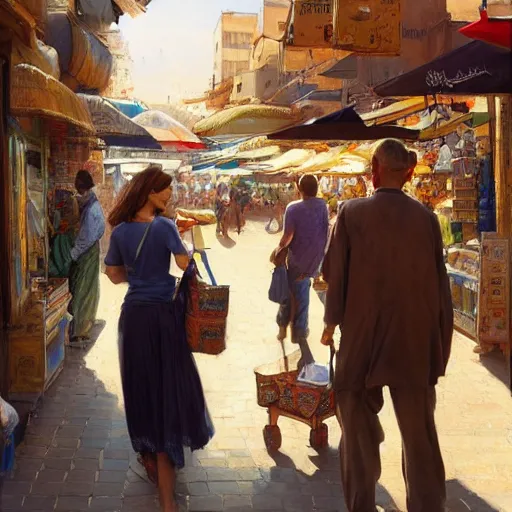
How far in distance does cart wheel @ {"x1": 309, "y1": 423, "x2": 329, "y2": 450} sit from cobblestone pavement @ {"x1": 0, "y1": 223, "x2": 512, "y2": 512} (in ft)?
0.28

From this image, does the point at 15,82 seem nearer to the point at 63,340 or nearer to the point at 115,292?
the point at 63,340

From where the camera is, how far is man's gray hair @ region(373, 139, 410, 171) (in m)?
3.38

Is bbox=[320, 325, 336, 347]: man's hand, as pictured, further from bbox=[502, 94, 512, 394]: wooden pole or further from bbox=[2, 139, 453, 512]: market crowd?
bbox=[502, 94, 512, 394]: wooden pole

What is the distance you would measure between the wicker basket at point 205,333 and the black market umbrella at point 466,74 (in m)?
2.04

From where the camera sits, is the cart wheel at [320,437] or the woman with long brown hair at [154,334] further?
the cart wheel at [320,437]

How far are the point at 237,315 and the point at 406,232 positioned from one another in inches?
269

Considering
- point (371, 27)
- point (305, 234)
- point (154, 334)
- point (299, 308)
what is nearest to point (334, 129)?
point (305, 234)

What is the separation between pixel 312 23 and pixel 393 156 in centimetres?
508

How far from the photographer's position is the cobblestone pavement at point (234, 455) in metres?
4.00

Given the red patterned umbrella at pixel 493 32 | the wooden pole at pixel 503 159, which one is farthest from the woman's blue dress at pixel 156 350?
the wooden pole at pixel 503 159

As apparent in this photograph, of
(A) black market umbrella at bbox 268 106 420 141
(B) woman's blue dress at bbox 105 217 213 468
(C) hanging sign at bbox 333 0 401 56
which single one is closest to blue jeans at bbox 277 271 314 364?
(A) black market umbrella at bbox 268 106 420 141

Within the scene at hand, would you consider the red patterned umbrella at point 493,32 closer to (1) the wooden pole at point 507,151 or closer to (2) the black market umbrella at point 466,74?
(2) the black market umbrella at point 466,74

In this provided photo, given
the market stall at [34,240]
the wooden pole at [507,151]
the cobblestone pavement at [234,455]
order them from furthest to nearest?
the wooden pole at [507,151] → the market stall at [34,240] → the cobblestone pavement at [234,455]

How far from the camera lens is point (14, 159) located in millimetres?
5527
